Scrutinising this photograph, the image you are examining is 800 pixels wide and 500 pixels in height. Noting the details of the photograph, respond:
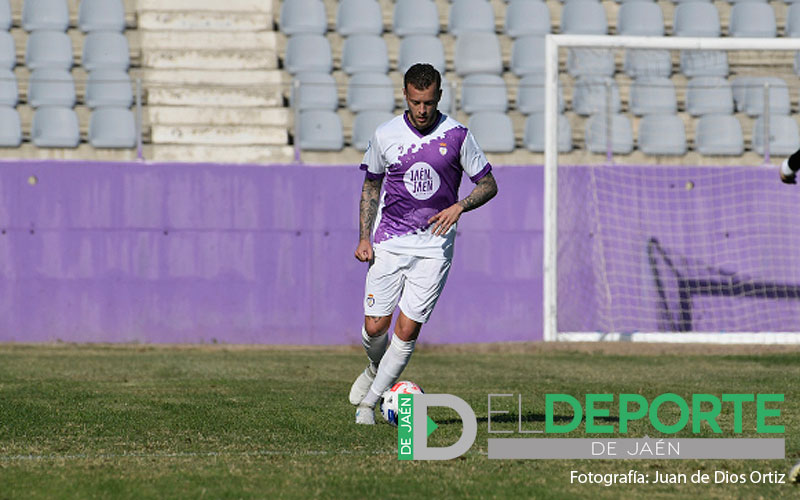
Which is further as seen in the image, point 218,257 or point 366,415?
point 218,257

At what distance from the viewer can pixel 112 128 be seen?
1642cm

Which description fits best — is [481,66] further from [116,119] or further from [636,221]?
[116,119]

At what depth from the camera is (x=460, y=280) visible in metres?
16.1

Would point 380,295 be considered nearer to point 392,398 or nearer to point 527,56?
point 392,398

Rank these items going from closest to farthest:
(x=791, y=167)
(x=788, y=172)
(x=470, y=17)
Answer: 1. (x=791, y=167)
2. (x=788, y=172)
3. (x=470, y=17)

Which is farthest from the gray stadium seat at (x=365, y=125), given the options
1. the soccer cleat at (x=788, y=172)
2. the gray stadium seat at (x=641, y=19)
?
the soccer cleat at (x=788, y=172)

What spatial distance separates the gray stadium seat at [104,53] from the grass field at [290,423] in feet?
14.8

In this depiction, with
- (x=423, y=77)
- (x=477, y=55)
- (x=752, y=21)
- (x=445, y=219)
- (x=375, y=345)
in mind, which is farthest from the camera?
(x=752, y=21)

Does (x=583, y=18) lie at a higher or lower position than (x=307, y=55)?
higher

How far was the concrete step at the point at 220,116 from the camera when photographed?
1681 cm

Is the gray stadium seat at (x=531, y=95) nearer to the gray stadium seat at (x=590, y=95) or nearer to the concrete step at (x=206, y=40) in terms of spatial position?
the gray stadium seat at (x=590, y=95)

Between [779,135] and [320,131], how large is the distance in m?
6.03

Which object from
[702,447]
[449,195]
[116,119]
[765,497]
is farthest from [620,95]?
[765,497]

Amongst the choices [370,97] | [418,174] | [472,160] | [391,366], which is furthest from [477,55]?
[391,366]
